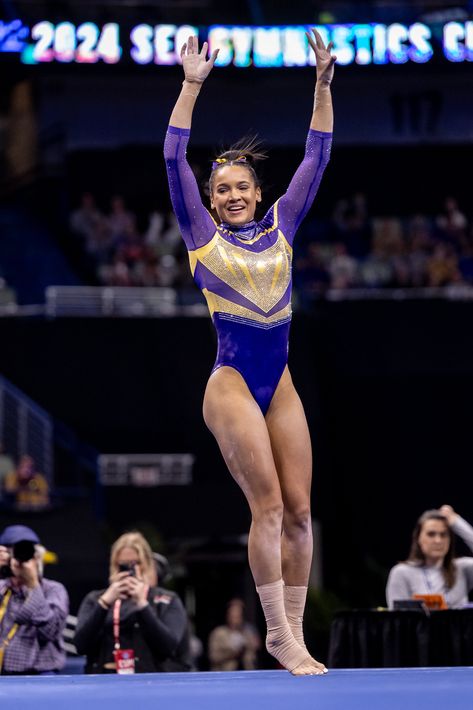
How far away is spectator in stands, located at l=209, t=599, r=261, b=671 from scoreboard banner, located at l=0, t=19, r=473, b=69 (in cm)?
784

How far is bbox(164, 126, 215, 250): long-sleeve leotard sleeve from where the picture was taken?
4.11 meters

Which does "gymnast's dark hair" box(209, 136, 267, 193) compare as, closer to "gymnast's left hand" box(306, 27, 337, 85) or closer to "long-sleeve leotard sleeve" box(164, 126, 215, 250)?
"long-sleeve leotard sleeve" box(164, 126, 215, 250)

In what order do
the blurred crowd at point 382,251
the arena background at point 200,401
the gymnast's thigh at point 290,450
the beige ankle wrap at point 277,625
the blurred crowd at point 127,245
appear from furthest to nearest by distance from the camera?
the blurred crowd at point 382,251 → the blurred crowd at point 127,245 → the arena background at point 200,401 → the gymnast's thigh at point 290,450 → the beige ankle wrap at point 277,625

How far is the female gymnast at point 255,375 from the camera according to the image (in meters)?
3.87

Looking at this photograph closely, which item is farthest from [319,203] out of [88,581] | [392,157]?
[88,581]

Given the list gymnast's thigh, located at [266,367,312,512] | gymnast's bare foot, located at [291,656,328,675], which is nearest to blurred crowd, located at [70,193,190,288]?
gymnast's thigh, located at [266,367,312,512]

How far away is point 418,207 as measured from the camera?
52.4ft

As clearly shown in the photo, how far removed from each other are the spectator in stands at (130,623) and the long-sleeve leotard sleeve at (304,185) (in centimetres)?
191

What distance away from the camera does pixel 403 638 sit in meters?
5.36

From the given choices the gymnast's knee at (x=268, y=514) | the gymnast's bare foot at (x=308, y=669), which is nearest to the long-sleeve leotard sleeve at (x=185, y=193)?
the gymnast's knee at (x=268, y=514)

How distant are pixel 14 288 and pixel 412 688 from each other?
11.4 meters

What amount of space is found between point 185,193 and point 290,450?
3.33 ft

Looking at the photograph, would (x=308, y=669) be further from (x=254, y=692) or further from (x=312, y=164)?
(x=312, y=164)

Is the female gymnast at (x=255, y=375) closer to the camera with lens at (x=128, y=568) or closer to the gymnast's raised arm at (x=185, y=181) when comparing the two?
the gymnast's raised arm at (x=185, y=181)
